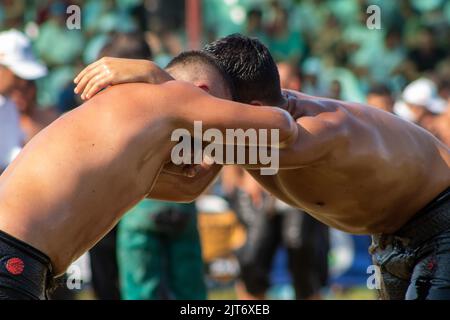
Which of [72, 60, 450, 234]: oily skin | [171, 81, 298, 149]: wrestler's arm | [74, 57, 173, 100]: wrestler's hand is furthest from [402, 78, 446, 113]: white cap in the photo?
[74, 57, 173, 100]: wrestler's hand

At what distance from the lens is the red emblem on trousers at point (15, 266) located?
12.7ft

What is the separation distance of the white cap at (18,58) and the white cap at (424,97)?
4.05 meters

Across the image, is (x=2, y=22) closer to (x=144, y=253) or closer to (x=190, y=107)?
(x=144, y=253)

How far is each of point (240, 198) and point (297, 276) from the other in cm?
104

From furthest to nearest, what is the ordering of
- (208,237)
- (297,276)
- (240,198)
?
(208,237), (240,198), (297,276)

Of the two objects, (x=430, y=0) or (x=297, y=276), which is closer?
(x=297, y=276)

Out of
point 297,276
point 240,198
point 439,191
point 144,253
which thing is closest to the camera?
point 439,191

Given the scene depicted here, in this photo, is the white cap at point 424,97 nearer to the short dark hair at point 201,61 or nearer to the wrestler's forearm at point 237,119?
the short dark hair at point 201,61

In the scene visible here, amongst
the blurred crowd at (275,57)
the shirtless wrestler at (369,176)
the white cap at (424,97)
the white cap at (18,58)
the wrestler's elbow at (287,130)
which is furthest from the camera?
the white cap at (424,97)

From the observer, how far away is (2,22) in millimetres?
11492

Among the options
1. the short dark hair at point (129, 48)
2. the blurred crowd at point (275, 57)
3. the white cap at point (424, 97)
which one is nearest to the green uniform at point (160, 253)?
the blurred crowd at point (275, 57)

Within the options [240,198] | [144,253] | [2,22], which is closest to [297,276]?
[240,198]
